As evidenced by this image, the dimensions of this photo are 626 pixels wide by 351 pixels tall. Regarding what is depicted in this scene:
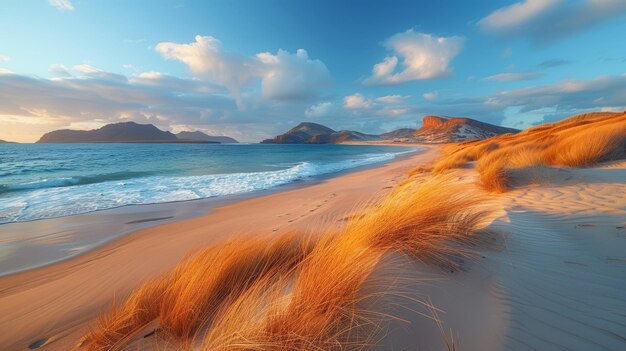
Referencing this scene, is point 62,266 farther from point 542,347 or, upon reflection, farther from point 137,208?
point 542,347

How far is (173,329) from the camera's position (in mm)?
2064

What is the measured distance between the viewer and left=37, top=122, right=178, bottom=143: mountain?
14375cm

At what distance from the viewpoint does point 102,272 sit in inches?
164

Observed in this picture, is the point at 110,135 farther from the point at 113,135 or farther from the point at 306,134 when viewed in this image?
the point at 306,134

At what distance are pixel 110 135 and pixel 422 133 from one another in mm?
187011

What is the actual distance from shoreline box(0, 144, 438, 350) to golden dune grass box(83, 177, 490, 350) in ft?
3.44

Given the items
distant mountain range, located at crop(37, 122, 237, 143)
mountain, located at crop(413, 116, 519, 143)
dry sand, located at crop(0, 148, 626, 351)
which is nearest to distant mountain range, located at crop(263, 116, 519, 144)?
mountain, located at crop(413, 116, 519, 143)

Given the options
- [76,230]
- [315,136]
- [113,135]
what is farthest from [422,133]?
[113,135]

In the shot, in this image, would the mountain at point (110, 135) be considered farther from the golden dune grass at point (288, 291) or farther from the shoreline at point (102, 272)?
the golden dune grass at point (288, 291)

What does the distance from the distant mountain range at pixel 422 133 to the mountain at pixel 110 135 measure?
260ft

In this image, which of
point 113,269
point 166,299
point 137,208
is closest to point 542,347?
point 166,299

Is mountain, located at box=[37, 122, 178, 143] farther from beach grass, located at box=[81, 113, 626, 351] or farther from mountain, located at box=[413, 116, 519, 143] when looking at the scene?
beach grass, located at box=[81, 113, 626, 351]

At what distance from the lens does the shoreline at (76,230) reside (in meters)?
4.87

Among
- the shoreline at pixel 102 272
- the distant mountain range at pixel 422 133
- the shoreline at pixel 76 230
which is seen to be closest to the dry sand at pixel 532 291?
the shoreline at pixel 102 272
